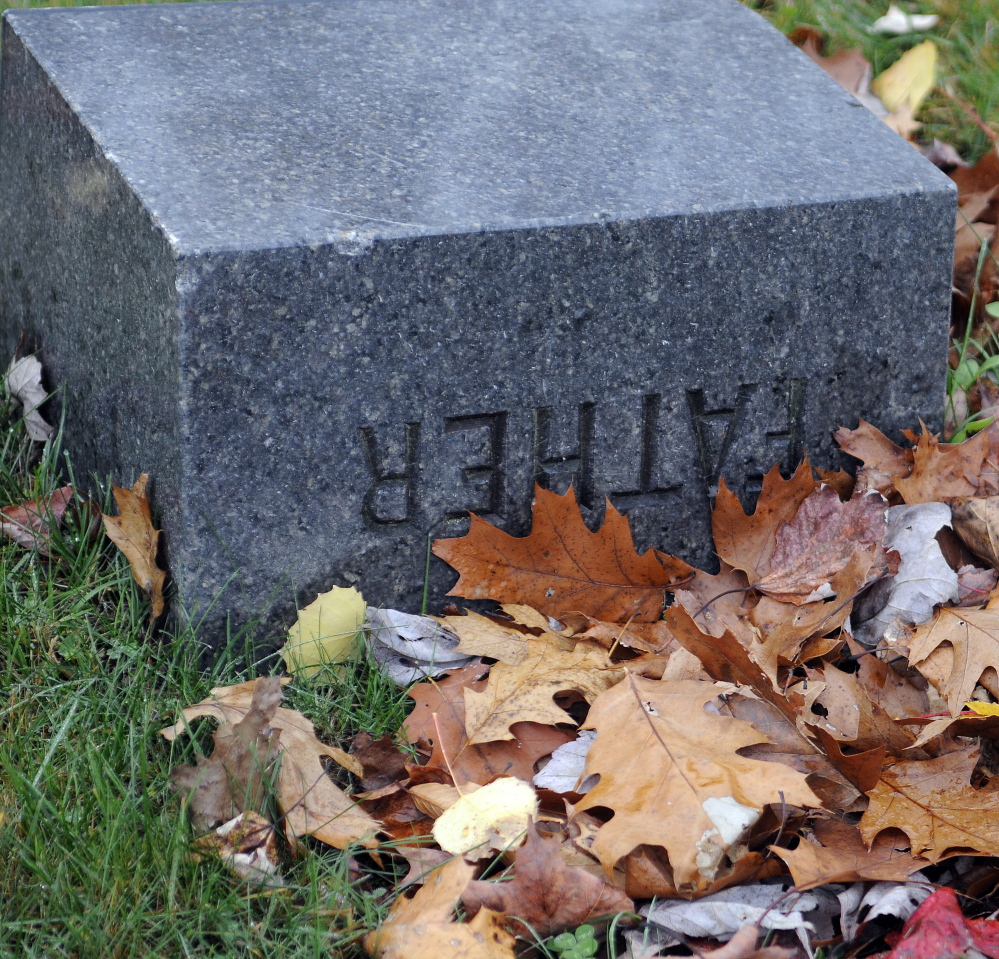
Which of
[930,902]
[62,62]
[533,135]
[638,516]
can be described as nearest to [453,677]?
[638,516]

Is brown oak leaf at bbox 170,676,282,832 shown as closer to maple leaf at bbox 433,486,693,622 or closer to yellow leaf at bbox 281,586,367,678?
yellow leaf at bbox 281,586,367,678

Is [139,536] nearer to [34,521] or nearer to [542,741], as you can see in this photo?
[34,521]

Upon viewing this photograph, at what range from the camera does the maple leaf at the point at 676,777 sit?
1.52 m

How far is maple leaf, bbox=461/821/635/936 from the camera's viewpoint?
1481 mm

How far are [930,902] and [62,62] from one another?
2.02 meters

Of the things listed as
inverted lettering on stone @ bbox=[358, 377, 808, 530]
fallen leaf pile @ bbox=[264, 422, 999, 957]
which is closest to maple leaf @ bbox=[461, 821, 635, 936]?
fallen leaf pile @ bbox=[264, 422, 999, 957]

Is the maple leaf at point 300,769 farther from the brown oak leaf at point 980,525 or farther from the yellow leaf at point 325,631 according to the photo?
the brown oak leaf at point 980,525

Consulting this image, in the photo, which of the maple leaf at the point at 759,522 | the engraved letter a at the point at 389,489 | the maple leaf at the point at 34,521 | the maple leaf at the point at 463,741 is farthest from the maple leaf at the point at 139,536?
the maple leaf at the point at 759,522

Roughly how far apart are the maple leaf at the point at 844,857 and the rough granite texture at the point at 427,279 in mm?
697

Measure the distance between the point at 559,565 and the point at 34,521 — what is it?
97 cm

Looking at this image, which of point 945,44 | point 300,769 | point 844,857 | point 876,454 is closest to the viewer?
point 844,857

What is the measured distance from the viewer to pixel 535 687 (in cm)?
182

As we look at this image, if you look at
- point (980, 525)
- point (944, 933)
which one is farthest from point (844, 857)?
point (980, 525)

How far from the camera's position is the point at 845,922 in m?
1.51
